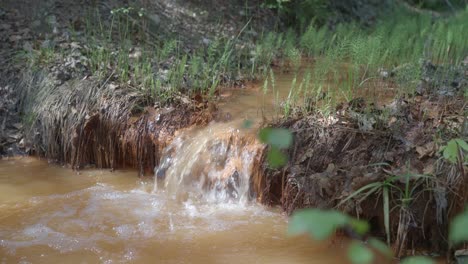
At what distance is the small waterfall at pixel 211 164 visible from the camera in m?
4.18

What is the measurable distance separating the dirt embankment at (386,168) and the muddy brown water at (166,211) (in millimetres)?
285

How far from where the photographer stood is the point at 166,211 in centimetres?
392

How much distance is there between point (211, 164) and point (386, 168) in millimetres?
1546

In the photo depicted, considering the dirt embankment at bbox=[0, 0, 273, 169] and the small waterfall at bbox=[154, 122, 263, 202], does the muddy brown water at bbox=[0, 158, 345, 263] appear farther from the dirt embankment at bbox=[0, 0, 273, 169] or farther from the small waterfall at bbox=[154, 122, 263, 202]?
Answer: the dirt embankment at bbox=[0, 0, 273, 169]

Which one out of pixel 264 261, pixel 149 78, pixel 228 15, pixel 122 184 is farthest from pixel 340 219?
pixel 228 15

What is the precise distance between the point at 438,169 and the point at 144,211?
7.11 feet

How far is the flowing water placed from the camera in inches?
127

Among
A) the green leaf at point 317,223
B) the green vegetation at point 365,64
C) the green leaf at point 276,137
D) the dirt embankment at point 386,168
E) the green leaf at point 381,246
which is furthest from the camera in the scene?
the green vegetation at point 365,64

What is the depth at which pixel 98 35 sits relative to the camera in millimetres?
5984

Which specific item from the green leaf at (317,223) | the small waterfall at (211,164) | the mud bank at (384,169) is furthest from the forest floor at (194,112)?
Answer: the green leaf at (317,223)

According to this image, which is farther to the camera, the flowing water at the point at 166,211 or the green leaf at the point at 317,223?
the flowing water at the point at 166,211

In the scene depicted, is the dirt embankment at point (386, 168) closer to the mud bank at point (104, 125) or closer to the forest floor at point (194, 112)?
the forest floor at point (194, 112)

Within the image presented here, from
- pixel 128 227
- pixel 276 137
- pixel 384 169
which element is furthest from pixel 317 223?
pixel 128 227

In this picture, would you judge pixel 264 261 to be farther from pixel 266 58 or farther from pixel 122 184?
pixel 266 58
